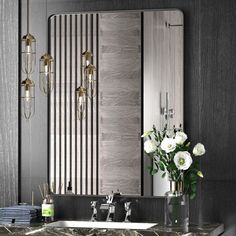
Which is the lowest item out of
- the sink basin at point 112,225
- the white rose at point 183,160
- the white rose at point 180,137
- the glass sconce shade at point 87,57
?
the sink basin at point 112,225

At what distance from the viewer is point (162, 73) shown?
402cm

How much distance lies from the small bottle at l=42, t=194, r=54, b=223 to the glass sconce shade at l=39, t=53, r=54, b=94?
65 cm

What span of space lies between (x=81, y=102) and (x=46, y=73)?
27 cm

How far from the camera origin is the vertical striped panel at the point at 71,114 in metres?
4.12

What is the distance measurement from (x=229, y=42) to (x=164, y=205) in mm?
997

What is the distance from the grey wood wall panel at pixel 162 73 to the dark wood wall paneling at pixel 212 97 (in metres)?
0.05

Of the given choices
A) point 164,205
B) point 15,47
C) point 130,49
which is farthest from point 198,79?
point 15,47

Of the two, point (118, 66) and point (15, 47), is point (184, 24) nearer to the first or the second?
point (118, 66)

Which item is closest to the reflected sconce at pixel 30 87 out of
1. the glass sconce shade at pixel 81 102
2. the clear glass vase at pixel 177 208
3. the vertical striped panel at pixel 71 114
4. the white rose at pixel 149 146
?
the vertical striped panel at pixel 71 114

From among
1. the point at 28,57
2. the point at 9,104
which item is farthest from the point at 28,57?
the point at 9,104

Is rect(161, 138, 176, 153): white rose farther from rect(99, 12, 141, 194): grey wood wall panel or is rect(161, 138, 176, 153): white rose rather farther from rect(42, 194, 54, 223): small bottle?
rect(42, 194, 54, 223): small bottle

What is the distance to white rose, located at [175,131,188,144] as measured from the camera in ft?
12.3

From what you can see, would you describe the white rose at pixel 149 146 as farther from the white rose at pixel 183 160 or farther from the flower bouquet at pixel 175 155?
the white rose at pixel 183 160

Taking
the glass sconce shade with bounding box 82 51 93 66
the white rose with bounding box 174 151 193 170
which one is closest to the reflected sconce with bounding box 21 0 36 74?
the glass sconce shade with bounding box 82 51 93 66
